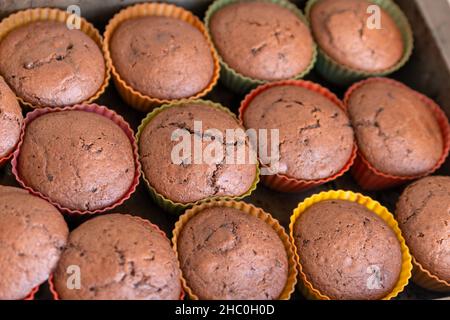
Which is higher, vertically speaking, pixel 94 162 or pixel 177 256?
pixel 94 162

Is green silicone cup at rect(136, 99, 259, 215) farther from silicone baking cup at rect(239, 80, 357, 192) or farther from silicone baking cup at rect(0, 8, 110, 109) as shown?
silicone baking cup at rect(0, 8, 110, 109)

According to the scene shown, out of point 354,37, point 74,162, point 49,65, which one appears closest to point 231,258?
point 74,162

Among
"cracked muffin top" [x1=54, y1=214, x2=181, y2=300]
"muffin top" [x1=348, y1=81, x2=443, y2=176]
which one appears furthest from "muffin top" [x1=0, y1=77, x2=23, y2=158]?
"muffin top" [x1=348, y1=81, x2=443, y2=176]

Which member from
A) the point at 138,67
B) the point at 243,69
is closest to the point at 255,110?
the point at 243,69

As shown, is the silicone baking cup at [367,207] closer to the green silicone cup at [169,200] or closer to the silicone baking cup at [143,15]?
the green silicone cup at [169,200]

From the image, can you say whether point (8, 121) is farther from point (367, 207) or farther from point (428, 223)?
point (428, 223)

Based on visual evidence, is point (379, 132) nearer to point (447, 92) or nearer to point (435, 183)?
point (435, 183)
